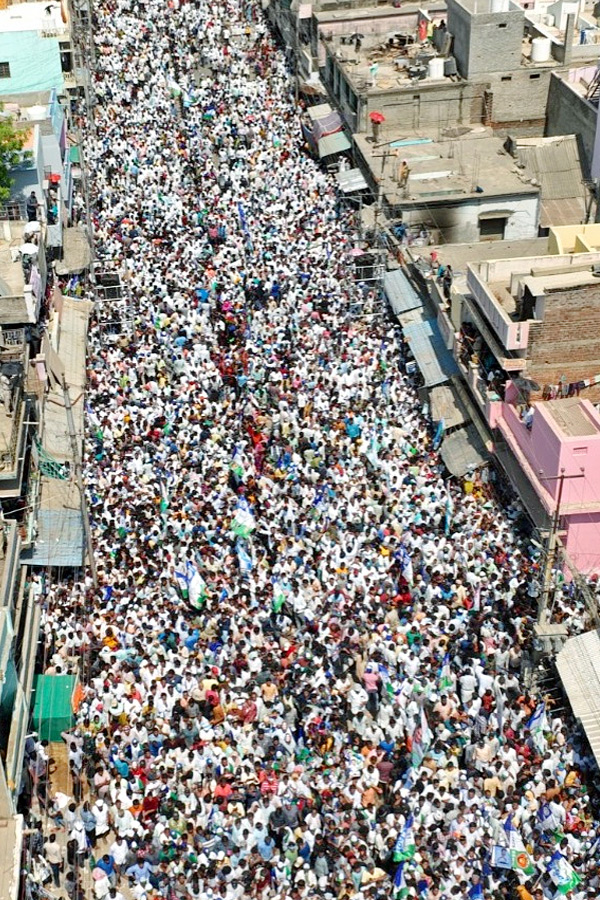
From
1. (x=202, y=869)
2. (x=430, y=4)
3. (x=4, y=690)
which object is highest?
(x=430, y=4)

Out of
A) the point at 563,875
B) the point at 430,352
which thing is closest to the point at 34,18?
the point at 430,352

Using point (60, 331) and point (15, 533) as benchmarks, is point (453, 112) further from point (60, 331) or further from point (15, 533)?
point (15, 533)

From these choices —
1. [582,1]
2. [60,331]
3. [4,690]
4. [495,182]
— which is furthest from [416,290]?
[582,1]

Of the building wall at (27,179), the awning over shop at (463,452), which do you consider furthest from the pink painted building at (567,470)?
the building wall at (27,179)

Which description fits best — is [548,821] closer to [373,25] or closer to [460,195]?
[460,195]

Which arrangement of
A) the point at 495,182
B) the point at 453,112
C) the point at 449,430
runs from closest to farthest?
the point at 449,430
the point at 495,182
the point at 453,112
